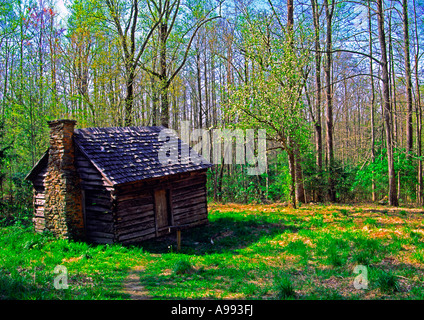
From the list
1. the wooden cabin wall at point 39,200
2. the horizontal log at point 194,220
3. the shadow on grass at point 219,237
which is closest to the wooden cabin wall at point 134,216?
the shadow on grass at point 219,237

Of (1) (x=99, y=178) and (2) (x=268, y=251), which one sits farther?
(1) (x=99, y=178)

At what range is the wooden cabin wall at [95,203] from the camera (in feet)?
37.9

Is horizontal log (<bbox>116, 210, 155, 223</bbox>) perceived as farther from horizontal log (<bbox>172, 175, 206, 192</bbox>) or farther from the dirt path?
the dirt path

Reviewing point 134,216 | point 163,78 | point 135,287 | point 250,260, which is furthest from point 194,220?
point 163,78

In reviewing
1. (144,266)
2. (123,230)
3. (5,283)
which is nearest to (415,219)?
(144,266)

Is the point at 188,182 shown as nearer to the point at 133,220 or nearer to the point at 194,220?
the point at 194,220

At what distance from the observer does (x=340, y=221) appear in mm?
12570

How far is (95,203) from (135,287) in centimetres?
545

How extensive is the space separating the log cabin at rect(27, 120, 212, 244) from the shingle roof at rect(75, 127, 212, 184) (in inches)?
1.5

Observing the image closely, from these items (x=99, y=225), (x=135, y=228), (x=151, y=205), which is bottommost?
(x=135, y=228)

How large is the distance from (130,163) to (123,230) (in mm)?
2604

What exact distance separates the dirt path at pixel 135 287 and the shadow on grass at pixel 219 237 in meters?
2.58

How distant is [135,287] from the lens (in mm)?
7277

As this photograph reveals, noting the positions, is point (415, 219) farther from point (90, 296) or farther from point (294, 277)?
point (90, 296)
